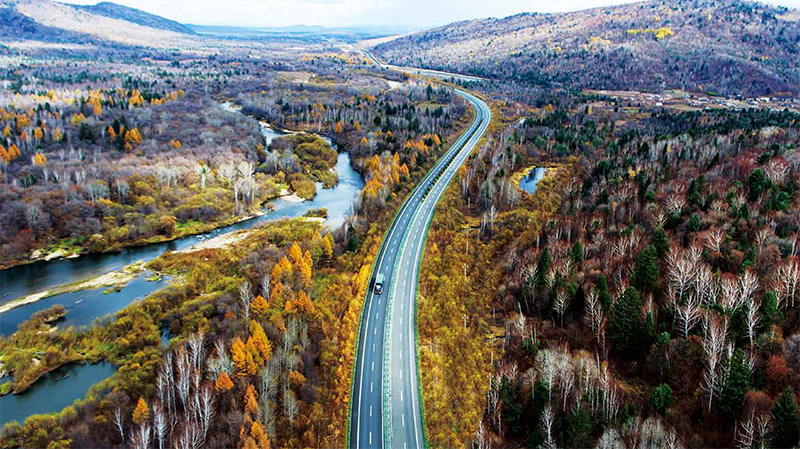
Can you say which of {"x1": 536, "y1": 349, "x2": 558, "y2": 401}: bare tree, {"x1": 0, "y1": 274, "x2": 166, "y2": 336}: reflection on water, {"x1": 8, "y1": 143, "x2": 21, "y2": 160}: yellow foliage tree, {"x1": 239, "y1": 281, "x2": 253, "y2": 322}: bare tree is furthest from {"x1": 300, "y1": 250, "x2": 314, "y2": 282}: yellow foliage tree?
{"x1": 8, "y1": 143, "x2": 21, "y2": 160}: yellow foliage tree

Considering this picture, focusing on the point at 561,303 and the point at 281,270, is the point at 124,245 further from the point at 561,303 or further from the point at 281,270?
the point at 561,303

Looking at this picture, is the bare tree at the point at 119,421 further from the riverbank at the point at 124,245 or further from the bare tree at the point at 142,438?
the riverbank at the point at 124,245

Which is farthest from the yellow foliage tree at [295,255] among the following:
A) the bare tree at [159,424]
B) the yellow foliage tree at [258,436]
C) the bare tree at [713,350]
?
the bare tree at [713,350]

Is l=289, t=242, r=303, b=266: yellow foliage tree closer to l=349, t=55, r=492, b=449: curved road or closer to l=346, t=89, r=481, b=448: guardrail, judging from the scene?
l=346, t=89, r=481, b=448: guardrail

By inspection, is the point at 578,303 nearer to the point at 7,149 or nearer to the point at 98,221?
the point at 98,221

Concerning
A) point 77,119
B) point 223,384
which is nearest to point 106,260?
point 223,384
